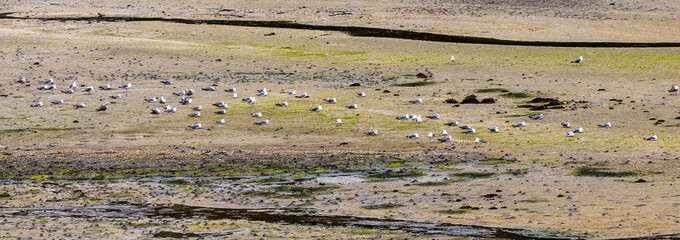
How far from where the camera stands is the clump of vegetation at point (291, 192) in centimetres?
1697

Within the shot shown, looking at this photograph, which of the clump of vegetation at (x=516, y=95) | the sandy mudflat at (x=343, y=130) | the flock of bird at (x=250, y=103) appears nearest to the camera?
the sandy mudflat at (x=343, y=130)

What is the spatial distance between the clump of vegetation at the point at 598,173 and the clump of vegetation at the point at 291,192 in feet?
14.8

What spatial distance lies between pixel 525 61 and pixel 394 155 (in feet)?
38.6

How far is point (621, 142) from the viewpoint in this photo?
2011 centimetres

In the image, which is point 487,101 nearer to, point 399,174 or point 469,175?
point 469,175

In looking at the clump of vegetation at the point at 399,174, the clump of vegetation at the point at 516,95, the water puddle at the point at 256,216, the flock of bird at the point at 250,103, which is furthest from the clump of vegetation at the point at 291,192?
the clump of vegetation at the point at 516,95

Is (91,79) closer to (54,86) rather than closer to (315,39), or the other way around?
(54,86)

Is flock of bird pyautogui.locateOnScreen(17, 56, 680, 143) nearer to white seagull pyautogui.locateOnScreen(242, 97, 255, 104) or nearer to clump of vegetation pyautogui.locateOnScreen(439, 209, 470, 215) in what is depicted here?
white seagull pyautogui.locateOnScreen(242, 97, 255, 104)

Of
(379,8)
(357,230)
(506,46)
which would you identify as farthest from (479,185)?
(379,8)

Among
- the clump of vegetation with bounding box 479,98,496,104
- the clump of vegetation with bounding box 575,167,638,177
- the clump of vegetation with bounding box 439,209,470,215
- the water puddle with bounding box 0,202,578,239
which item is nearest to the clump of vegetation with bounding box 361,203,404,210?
the water puddle with bounding box 0,202,578,239

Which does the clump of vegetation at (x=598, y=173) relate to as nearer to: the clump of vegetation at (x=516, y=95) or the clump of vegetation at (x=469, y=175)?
the clump of vegetation at (x=469, y=175)

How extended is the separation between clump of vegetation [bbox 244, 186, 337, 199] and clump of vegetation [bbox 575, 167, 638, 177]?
4512 mm

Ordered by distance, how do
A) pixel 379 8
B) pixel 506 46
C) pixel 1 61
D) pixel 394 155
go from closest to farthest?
1. pixel 394 155
2. pixel 1 61
3. pixel 506 46
4. pixel 379 8

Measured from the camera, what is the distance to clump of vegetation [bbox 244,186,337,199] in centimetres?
1697
